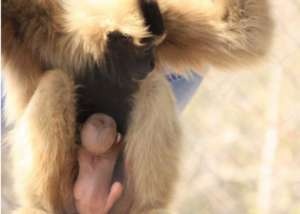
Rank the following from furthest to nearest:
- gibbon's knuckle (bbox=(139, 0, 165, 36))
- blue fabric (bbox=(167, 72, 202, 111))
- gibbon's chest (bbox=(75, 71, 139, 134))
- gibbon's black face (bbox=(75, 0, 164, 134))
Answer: blue fabric (bbox=(167, 72, 202, 111)) < gibbon's chest (bbox=(75, 71, 139, 134)) < gibbon's black face (bbox=(75, 0, 164, 134)) < gibbon's knuckle (bbox=(139, 0, 165, 36))

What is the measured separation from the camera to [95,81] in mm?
2029

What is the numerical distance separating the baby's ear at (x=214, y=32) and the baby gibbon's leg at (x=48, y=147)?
1.11 feet

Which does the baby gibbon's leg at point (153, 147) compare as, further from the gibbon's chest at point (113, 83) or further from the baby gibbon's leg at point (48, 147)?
the baby gibbon's leg at point (48, 147)

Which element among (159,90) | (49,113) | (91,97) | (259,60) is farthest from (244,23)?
(49,113)

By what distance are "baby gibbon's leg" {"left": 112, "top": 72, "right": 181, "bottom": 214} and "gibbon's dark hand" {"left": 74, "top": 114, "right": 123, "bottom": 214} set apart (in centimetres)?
6

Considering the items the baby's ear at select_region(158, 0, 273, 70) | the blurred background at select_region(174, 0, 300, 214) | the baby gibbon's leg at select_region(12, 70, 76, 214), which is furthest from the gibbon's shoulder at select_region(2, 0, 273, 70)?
the blurred background at select_region(174, 0, 300, 214)

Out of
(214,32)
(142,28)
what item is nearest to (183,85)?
(214,32)

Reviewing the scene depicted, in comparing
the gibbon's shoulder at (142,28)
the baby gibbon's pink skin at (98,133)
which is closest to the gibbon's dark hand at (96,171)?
the baby gibbon's pink skin at (98,133)

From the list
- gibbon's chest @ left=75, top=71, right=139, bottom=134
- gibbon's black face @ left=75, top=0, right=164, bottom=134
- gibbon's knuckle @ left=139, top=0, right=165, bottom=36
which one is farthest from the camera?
gibbon's chest @ left=75, top=71, right=139, bottom=134

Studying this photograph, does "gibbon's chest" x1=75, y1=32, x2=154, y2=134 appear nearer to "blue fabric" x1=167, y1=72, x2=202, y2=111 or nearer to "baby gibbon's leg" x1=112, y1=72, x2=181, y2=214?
"baby gibbon's leg" x1=112, y1=72, x2=181, y2=214

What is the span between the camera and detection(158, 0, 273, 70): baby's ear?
2059 millimetres

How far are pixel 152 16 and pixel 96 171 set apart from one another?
1.56ft

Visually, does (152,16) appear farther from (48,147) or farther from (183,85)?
(183,85)

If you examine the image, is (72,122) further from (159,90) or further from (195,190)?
(195,190)
